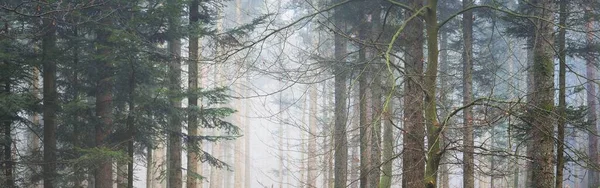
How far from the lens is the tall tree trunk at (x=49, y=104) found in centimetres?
1164

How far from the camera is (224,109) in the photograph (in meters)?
11.8

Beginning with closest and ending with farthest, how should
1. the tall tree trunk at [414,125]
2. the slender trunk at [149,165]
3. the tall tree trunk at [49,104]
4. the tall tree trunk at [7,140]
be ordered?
1. the tall tree trunk at [414,125]
2. the tall tree trunk at [7,140]
3. the tall tree trunk at [49,104]
4. the slender trunk at [149,165]

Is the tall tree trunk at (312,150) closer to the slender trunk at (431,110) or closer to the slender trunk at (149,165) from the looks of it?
the slender trunk at (431,110)

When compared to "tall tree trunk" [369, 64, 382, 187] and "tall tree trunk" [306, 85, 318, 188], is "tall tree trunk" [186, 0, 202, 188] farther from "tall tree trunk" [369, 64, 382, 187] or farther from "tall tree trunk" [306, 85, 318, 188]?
"tall tree trunk" [369, 64, 382, 187]

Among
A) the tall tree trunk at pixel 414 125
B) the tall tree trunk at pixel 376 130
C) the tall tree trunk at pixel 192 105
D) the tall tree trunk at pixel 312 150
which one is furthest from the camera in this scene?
the tall tree trunk at pixel 192 105

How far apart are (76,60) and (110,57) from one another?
1.86 meters

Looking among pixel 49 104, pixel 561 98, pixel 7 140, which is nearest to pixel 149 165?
pixel 49 104

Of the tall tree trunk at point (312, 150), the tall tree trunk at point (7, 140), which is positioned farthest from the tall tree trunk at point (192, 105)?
the tall tree trunk at point (7, 140)

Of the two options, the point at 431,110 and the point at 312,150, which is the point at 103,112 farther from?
the point at 431,110

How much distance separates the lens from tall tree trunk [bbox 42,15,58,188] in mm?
11641

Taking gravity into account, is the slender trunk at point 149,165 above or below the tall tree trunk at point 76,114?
below

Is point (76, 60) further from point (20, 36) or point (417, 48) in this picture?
point (417, 48)

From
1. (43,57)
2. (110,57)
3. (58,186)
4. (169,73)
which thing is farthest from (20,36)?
(58,186)

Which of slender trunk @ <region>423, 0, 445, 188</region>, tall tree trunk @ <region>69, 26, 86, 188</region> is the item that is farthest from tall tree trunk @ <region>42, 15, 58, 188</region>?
slender trunk @ <region>423, 0, 445, 188</region>
